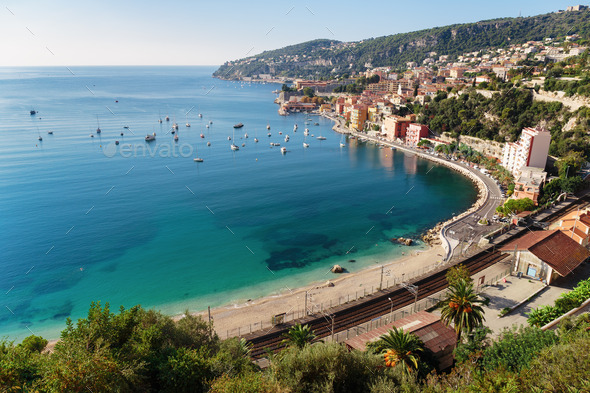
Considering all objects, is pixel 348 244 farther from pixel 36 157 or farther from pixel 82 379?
pixel 36 157

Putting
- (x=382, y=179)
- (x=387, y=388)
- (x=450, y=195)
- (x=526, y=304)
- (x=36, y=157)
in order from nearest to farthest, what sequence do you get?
(x=387, y=388) → (x=526, y=304) → (x=450, y=195) → (x=382, y=179) → (x=36, y=157)

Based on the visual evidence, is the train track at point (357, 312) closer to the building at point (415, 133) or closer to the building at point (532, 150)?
the building at point (532, 150)

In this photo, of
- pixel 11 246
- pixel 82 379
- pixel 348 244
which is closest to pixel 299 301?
pixel 348 244

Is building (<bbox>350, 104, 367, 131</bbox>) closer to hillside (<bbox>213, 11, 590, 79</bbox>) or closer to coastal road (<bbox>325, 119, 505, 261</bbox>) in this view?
coastal road (<bbox>325, 119, 505, 261</bbox>)

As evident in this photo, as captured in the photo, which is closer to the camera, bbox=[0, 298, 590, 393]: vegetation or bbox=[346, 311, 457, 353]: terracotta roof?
bbox=[0, 298, 590, 393]: vegetation

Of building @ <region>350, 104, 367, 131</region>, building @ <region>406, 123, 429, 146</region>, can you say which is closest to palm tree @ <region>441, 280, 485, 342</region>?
building @ <region>406, 123, 429, 146</region>

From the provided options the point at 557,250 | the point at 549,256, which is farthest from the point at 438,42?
the point at 549,256
